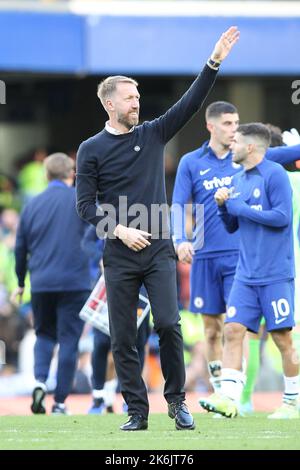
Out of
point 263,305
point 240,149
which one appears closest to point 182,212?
point 240,149

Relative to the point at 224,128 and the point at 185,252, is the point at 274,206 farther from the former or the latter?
the point at 224,128

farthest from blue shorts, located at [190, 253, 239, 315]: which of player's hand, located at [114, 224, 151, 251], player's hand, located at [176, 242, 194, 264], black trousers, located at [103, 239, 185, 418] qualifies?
player's hand, located at [114, 224, 151, 251]

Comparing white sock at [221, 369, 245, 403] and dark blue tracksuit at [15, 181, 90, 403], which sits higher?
dark blue tracksuit at [15, 181, 90, 403]

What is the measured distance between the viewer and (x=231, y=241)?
10.6 m

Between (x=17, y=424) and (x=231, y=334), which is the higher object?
(x=231, y=334)

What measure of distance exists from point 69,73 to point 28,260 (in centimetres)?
802

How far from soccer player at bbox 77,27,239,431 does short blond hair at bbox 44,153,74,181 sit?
3.42m

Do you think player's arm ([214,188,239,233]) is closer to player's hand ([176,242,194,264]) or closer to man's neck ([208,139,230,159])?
player's hand ([176,242,194,264])

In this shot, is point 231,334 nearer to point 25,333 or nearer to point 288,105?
point 25,333

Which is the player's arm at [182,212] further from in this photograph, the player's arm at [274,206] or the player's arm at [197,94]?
the player's arm at [197,94]

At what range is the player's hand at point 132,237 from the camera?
7.88 metres

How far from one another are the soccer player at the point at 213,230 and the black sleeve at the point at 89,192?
2.43 meters

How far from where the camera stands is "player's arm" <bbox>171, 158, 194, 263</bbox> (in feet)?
33.5
